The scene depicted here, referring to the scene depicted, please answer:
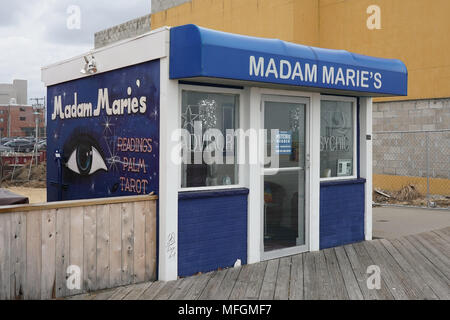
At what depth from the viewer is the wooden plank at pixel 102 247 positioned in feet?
17.0

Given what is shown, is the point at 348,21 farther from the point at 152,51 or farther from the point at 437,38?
the point at 152,51

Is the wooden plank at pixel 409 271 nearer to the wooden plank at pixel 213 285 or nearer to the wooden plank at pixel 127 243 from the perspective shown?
the wooden plank at pixel 213 285

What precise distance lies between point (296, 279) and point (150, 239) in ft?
5.53

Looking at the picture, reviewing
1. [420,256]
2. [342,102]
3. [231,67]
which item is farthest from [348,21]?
[231,67]

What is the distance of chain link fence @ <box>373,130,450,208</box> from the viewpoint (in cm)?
1341

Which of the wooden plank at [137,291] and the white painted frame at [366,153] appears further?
the white painted frame at [366,153]

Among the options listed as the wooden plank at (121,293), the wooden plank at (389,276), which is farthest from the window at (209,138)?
the wooden plank at (389,276)

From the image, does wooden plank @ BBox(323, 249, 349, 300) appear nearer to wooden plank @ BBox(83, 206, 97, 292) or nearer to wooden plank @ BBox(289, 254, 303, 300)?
wooden plank @ BBox(289, 254, 303, 300)

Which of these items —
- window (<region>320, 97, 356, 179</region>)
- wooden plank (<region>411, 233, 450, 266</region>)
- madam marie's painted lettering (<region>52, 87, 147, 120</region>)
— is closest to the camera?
madam marie's painted lettering (<region>52, 87, 147, 120</region>)

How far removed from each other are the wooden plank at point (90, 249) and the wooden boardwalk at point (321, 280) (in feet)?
0.50

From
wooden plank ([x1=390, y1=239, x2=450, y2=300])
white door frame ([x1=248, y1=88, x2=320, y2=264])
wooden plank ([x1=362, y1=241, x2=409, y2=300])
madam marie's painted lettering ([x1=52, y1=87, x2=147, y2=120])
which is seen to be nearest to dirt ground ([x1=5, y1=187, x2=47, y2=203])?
madam marie's painted lettering ([x1=52, y1=87, x2=147, y2=120])

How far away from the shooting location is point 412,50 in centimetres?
1396

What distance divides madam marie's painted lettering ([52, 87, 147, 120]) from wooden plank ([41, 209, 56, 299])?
1.73m

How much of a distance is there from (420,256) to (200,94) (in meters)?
3.71
